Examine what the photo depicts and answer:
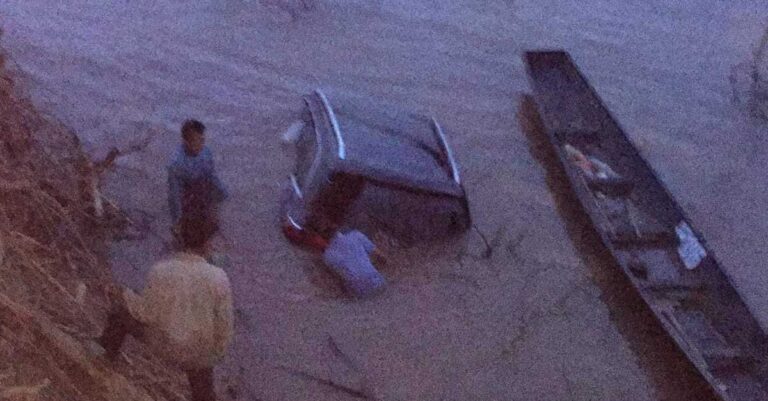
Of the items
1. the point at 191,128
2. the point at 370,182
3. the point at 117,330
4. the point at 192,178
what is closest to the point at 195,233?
the point at 117,330

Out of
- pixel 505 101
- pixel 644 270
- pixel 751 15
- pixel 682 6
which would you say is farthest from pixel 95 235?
pixel 751 15

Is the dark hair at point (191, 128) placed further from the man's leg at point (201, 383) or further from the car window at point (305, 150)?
the man's leg at point (201, 383)

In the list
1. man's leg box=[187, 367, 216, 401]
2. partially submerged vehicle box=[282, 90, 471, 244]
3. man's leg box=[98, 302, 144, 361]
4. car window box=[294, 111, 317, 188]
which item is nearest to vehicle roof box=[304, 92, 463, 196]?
partially submerged vehicle box=[282, 90, 471, 244]

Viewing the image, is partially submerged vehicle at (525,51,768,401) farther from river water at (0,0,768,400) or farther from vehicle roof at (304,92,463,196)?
vehicle roof at (304,92,463,196)

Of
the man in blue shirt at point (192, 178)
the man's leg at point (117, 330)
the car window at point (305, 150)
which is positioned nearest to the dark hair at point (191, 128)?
the man in blue shirt at point (192, 178)

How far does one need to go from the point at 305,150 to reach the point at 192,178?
2.42 metres

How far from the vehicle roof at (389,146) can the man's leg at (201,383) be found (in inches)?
140

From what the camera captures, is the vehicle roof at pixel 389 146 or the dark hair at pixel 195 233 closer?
the dark hair at pixel 195 233

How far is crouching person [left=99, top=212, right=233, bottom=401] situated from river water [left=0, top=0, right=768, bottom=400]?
2.18 metres

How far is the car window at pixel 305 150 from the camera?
963 centimetres

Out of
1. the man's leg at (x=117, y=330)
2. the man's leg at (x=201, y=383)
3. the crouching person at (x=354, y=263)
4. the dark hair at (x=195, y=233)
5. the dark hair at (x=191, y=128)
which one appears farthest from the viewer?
the crouching person at (x=354, y=263)

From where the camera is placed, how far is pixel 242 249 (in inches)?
361

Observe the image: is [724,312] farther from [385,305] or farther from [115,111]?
[115,111]

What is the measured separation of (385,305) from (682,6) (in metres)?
10.9
